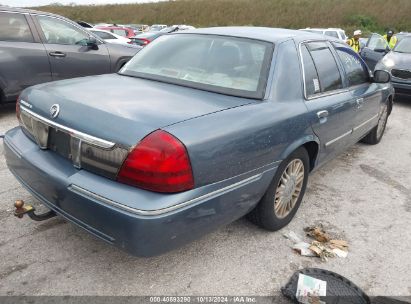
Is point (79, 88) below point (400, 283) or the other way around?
the other way around

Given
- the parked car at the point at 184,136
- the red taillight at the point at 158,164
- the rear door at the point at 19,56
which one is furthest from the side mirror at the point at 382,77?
the rear door at the point at 19,56

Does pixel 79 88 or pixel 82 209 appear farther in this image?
pixel 79 88

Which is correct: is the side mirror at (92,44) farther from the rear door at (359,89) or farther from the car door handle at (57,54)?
the rear door at (359,89)

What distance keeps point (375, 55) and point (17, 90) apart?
30.8 feet

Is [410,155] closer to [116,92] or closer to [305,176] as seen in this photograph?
[305,176]

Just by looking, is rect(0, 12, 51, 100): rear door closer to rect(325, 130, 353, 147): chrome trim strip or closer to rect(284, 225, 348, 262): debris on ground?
rect(325, 130, 353, 147): chrome trim strip

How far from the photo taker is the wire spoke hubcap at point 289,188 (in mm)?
3057

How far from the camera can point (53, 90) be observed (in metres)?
2.73

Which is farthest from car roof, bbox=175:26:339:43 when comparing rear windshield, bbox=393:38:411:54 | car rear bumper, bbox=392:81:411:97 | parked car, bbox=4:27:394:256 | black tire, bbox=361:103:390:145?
rear windshield, bbox=393:38:411:54

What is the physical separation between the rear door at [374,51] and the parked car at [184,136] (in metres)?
8.12

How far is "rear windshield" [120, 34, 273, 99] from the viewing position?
113 inches

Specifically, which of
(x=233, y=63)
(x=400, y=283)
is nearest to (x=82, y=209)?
(x=233, y=63)

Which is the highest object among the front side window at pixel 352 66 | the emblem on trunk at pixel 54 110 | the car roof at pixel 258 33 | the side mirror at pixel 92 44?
the car roof at pixel 258 33

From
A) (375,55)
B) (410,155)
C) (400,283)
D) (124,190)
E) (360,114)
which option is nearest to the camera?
(124,190)
